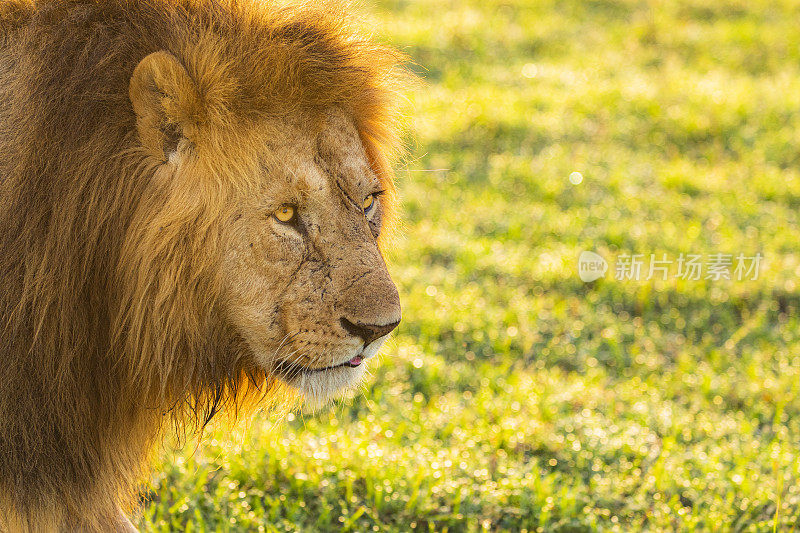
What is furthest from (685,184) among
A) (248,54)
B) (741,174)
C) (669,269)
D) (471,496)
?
(248,54)

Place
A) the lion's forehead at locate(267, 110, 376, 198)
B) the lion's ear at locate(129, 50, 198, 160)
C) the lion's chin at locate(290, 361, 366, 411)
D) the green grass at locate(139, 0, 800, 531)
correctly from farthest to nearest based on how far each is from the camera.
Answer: the green grass at locate(139, 0, 800, 531)
the lion's chin at locate(290, 361, 366, 411)
the lion's forehead at locate(267, 110, 376, 198)
the lion's ear at locate(129, 50, 198, 160)

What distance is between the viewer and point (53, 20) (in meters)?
2.14

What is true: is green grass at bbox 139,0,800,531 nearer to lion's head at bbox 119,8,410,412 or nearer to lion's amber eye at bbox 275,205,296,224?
lion's head at bbox 119,8,410,412

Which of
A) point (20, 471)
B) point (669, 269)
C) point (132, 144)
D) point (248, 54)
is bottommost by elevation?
point (669, 269)

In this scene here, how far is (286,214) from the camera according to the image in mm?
2156

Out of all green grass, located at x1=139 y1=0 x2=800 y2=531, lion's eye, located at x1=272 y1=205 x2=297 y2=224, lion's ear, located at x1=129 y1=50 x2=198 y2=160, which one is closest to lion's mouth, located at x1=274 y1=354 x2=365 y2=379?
lion's eye, located at x1=272 y1=205 x2=297 y2=224

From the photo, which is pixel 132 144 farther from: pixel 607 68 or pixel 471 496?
pixel 607 68

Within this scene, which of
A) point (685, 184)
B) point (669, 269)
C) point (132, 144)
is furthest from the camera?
point (685, 184)

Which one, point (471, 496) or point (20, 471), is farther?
point (471, 496)

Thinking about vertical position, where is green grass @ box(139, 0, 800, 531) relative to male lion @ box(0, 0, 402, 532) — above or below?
below

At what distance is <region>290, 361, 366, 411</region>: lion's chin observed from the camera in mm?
2262

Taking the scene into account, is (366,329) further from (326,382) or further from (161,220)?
(161,220)

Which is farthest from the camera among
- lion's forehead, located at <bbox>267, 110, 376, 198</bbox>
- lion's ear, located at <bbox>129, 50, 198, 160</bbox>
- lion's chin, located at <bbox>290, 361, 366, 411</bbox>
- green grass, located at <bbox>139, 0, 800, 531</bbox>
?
green grass, located at <bbox>139, 0, 800, 531</bbox>

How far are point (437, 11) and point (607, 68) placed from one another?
90.0 inches
